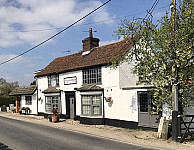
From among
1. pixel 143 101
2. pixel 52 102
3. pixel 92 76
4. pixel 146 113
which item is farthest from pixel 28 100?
pixel 146 113

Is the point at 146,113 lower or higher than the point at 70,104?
lower

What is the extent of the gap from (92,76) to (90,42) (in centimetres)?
487

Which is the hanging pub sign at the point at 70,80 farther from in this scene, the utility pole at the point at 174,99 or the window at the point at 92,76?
the utility pole at the point at 174,99

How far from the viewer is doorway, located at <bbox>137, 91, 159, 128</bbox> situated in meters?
13.1

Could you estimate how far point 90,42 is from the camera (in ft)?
69.4

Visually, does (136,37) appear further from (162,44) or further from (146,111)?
(146,111)

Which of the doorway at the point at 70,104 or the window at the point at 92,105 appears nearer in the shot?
the window at the point at 92,105

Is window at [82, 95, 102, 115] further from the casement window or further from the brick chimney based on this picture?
the brick chimney

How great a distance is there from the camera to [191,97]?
456 inches

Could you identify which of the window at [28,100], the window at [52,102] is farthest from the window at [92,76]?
the window at [28,100]

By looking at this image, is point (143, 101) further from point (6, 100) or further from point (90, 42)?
point (6, 100)

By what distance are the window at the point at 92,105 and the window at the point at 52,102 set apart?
4.78m

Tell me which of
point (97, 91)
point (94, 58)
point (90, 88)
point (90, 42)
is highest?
point (90, 42)

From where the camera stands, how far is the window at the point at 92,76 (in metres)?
17.3
